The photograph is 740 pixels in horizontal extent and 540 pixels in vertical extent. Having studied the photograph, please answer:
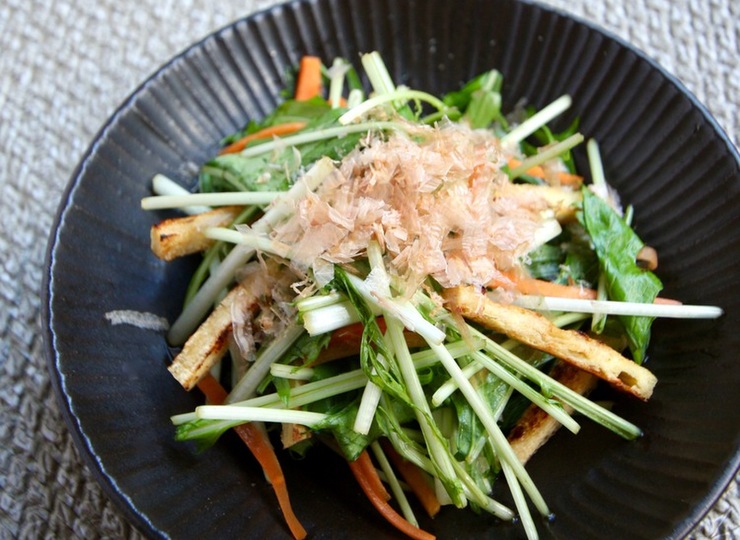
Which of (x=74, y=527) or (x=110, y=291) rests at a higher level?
(x=110, y=291)

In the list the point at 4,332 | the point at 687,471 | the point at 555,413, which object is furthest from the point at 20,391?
the point at 687,471

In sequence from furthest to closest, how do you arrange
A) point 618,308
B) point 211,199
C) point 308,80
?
point 308,80, point 211,199, point 618,308

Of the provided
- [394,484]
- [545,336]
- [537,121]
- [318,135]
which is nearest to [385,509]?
[394,484]

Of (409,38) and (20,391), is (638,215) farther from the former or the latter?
(20,391)

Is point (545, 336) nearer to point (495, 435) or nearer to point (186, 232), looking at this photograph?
point (495, 435)

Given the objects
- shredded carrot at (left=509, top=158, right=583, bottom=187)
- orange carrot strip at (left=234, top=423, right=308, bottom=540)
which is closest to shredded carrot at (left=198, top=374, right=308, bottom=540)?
orange carrot strip at (left=234, top=423, right=308, bottom=540)

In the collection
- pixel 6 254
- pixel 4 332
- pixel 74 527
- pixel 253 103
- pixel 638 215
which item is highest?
pixel 253 103

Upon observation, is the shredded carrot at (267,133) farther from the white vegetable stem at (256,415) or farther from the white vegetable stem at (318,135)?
the white vegetable stem at (256,415)
